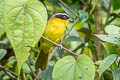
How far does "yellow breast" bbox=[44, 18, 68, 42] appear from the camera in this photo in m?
2.38

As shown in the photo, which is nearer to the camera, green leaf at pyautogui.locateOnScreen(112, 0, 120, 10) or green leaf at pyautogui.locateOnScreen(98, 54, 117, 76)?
green leaf at pyautogui.locateOnScreen(98, 54, 117, 76)

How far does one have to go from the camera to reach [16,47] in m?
1.01

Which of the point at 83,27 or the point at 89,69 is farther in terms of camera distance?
the point at 83,27

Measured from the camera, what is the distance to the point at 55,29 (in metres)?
A: 2.43

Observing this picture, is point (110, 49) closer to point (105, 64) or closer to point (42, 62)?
point (105, 64)

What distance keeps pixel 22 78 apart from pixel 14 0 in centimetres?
64

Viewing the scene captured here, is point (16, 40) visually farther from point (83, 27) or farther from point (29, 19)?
point (83, 27)

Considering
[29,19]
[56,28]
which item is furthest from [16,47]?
[56,28]

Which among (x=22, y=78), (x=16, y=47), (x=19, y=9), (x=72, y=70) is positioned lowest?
(x=22, y=78)

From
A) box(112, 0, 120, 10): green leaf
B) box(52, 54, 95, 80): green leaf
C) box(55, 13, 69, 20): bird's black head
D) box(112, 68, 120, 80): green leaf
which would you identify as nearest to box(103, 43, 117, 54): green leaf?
box(112, 68, 120, 80): green leaf

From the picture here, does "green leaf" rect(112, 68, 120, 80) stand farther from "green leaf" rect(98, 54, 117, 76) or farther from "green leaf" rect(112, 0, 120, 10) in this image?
"green leaf" rect(112, 0, 120, 10)

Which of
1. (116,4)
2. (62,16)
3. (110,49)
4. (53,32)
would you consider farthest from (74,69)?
(116,4)

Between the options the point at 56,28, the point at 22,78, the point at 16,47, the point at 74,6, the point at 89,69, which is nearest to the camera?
the point at 16,47

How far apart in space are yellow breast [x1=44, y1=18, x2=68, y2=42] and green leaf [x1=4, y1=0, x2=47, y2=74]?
1267 mm
